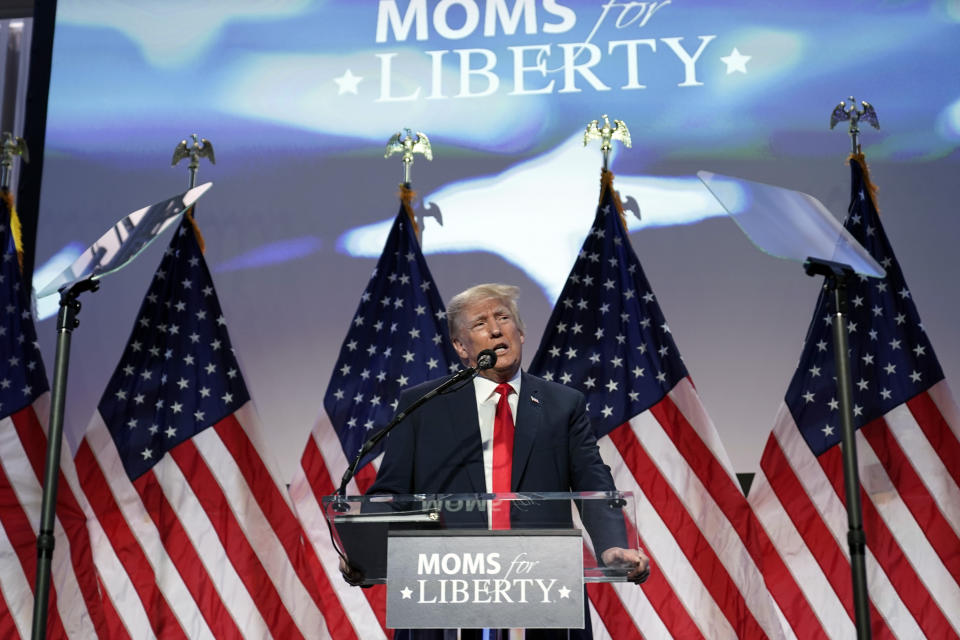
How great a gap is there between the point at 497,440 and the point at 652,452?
1491 millimetres

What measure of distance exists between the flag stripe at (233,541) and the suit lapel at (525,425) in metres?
1.70

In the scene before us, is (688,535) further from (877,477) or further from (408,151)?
(408,151)

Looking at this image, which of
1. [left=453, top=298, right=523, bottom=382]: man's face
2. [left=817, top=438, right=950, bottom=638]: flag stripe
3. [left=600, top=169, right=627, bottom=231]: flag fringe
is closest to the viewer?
[left=453, top=298, right=523, bottom=382]: man's face

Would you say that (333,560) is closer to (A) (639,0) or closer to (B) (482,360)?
(B) (482,360)

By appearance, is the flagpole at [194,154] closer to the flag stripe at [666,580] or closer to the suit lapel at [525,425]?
the flag stripe at [666,580]

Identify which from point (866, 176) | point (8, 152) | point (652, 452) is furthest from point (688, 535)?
point (8, 152)

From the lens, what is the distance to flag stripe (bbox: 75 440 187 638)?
13.2ft

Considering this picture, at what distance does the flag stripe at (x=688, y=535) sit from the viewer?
379 cm

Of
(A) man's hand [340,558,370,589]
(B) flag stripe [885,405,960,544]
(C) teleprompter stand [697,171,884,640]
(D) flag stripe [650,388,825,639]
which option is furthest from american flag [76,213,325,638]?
(C) teleprompter stand [697,171,884,640]

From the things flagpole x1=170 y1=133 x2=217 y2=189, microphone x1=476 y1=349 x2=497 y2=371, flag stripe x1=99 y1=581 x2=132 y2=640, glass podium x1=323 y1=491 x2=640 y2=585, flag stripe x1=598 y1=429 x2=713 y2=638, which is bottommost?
flag stripe x1=99 y1=581 x2=132 y2=640

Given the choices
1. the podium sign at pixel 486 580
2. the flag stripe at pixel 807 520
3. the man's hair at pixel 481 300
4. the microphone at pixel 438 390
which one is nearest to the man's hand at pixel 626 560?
the podium sign at pixel 486 580

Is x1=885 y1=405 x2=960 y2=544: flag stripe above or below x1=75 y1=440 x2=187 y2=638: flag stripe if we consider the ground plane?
above

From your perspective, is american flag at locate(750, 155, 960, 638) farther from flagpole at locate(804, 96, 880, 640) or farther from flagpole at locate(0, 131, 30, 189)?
flagpole at locate(0, 131, 30, 189)

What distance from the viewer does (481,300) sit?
2.96m
